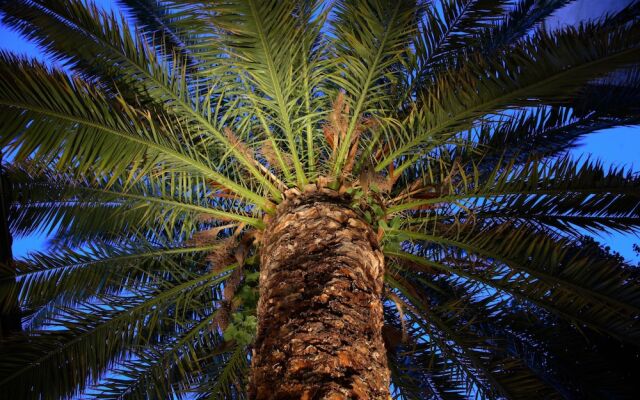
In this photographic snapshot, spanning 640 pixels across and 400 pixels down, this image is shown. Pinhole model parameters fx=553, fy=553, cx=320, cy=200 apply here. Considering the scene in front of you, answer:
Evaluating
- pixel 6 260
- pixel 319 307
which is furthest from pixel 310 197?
pixel 6 260

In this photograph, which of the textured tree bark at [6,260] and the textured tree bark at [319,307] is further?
the textured tree bark at [6,260]

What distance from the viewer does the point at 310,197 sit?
14.5 ft

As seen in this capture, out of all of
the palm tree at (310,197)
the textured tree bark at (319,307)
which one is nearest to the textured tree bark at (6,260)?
the palm tree at (310,197)

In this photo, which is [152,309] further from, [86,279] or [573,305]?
[573,305]

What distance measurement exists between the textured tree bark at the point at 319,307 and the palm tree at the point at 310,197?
0.02m

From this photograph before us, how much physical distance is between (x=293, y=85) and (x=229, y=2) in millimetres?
894

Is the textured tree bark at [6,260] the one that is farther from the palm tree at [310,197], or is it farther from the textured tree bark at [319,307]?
the textured tree bark at [319,307]

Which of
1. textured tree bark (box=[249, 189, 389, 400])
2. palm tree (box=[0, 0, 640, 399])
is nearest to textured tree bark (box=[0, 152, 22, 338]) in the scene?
palm tree (box=[0, 0, 640, 399])

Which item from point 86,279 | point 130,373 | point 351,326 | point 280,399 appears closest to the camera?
point 280,399

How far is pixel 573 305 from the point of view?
4.32 meters

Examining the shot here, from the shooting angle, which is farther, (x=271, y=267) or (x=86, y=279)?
(x=86, y=279)

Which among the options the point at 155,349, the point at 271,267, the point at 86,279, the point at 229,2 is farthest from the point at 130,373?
the point at 229,2

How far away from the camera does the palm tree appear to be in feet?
12.4

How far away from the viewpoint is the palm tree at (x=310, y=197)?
12.4ft
